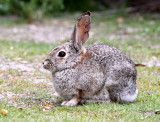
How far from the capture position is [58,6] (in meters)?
13.4

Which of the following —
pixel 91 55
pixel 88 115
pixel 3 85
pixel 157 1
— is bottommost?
pixel 88 115

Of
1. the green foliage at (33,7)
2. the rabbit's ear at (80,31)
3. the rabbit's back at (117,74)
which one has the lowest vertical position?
the rabbit's back at (117,74)

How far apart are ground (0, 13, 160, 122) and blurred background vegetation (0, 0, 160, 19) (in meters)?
0.41

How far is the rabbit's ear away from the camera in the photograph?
5084mm

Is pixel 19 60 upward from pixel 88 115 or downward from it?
upward

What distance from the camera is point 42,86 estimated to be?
6180 millimetres

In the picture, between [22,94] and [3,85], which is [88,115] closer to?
[22,94]

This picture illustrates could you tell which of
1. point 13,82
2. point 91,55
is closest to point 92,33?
point 13,82

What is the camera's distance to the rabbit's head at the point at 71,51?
5.08m

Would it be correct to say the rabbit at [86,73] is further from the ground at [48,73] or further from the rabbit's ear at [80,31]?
the ground at [48,73]

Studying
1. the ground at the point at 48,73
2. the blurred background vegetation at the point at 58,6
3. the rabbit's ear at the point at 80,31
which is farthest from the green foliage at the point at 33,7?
the rabbit's ear at the point at 80,31

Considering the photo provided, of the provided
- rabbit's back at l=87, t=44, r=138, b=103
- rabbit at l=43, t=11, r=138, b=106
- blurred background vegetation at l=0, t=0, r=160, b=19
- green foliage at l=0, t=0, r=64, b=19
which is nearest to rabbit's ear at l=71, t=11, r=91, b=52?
rabbit at l=43, t=11, r=138, b=106

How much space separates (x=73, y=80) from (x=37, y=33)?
7.00 m

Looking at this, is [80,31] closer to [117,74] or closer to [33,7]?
[117,74]
